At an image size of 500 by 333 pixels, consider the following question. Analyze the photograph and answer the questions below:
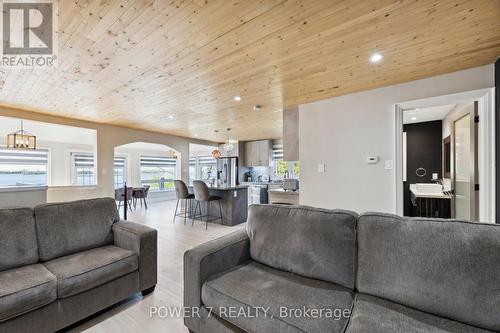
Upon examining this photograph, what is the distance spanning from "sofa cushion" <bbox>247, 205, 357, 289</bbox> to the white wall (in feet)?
6.78

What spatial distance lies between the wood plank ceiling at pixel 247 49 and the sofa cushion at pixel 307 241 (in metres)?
1.51

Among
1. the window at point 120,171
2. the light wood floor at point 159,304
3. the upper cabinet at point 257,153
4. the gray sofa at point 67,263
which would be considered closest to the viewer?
the gray sofa at point 67,263

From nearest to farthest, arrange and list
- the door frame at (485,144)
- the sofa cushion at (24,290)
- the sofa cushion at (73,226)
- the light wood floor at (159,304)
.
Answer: the sofa cushion at (24,290)
the light wood floor at (159,304)
the sofa cushion at (73,226)
the door frame at (485,144)

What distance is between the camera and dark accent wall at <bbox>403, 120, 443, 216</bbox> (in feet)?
17.0

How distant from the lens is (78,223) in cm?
208

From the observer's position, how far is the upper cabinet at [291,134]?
4137 millimetres

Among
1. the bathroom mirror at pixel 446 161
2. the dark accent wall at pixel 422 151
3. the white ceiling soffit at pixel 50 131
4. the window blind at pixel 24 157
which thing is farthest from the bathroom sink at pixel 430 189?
the window blind at pixel 24 157

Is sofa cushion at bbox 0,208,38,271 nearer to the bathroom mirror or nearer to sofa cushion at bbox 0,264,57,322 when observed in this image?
sofa cushion at bbox 0,264,57,322

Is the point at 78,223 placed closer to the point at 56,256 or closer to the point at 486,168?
the point at 56,256

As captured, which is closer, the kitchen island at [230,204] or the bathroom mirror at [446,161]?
the bathroom mirror at [446,161]

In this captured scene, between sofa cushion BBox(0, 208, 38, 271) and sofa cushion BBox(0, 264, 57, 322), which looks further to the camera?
sofa cushion BBox(0, 208, 38, 271)

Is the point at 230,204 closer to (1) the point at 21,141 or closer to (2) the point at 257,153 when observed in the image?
(2) the point at 257,153

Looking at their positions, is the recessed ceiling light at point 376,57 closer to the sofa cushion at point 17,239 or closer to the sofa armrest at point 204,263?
the sofa armrest at point 204,263

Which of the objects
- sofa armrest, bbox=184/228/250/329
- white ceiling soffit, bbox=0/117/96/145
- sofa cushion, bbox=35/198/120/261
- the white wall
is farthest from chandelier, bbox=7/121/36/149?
the white wall
